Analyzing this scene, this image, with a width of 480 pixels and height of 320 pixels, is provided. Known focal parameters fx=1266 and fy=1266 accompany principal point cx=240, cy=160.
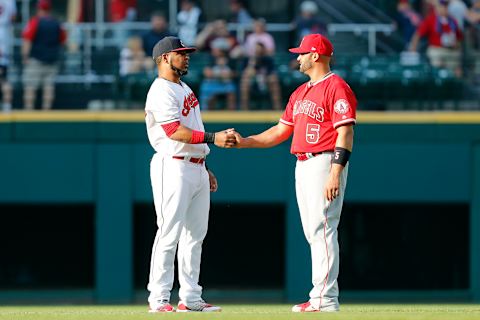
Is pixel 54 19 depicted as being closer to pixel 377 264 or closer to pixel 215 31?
pixel 215 31

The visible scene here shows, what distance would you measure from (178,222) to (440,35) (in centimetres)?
846

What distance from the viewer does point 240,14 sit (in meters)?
17.2

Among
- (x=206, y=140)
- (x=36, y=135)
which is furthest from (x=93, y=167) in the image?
(x=206, y=140)

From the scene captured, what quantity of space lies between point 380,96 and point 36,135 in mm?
4427

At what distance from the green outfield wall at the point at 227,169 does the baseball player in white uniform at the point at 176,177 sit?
6.88m

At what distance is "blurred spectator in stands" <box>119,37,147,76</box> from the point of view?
15.9 metres

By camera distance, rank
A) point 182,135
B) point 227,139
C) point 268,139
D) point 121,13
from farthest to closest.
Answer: point 121,13
point 268,139
point 227,139
point 182,135

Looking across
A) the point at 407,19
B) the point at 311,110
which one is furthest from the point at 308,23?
the point at 311,110

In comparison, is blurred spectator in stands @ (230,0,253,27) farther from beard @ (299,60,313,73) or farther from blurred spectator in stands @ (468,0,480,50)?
beard @ (299,60,313,73)

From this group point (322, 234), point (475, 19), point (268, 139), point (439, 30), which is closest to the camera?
point (322, 234)

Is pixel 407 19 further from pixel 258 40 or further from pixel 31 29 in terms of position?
pixel 31 29

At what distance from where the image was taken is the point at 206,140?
8875mm

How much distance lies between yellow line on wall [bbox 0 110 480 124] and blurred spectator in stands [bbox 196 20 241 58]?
0.82 meters

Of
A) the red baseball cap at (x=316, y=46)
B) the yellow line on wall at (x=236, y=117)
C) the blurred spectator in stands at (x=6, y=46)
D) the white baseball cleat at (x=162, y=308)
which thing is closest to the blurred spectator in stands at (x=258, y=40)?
the yellow line on wall at (x=236, y=117)
